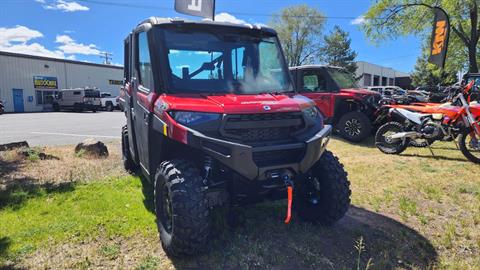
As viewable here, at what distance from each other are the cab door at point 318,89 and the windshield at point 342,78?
1.00ft

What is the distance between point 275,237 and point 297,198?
23.9 inches

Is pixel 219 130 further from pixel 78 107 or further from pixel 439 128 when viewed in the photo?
pixel 78 107

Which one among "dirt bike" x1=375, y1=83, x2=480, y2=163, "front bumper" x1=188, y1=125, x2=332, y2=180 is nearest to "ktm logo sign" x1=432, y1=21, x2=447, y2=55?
"dirt bike" x1=375, y1=83, x2=480, y2=163

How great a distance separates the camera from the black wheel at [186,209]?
123 inches

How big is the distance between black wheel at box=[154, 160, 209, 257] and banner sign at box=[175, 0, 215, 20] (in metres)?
5.41

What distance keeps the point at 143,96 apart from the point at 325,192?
227 centimetres

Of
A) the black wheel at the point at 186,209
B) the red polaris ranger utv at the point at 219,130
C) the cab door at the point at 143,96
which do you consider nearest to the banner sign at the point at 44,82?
the cab door at the point at 143,96

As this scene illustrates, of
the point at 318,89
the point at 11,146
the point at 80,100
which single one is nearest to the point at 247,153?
the point at 11,146

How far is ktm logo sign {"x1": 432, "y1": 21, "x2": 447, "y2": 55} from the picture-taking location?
565 inches

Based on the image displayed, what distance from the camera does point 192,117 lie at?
10.6ft

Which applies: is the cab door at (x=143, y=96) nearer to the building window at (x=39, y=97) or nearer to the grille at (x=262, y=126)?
the grille at (x=262, y=126)

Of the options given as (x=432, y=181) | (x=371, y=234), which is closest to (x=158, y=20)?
(x=371, y=234)

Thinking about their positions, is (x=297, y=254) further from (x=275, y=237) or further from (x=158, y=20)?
(x=158, y=20)

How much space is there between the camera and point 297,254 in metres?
3.51
